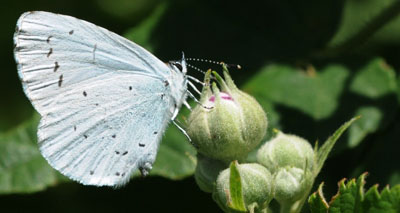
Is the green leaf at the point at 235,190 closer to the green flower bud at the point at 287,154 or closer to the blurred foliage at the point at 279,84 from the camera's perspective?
the green flower bud at the point at 287,154

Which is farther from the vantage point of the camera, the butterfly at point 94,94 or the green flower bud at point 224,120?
the butterfly at point 94,94

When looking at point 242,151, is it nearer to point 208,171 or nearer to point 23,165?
point 208,171

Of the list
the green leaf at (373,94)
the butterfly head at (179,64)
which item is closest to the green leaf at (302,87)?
the green leaf at (373,94)

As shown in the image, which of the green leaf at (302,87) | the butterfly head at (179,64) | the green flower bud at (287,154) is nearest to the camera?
the green flower bud at (287,154)

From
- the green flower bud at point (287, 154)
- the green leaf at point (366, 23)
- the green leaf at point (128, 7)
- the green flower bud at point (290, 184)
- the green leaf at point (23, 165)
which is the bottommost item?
the green leaf at point (23, 165)

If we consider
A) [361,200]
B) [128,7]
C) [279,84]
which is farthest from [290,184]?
[128,7]

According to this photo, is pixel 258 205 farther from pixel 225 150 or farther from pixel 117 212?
pixel 117 212

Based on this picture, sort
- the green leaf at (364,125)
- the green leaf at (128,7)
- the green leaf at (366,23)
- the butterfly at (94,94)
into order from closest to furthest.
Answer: the butterfly at (94,94)
the green leaf at (364,125)
the green leaf at (366,23)
the green leaf at (128,7)
